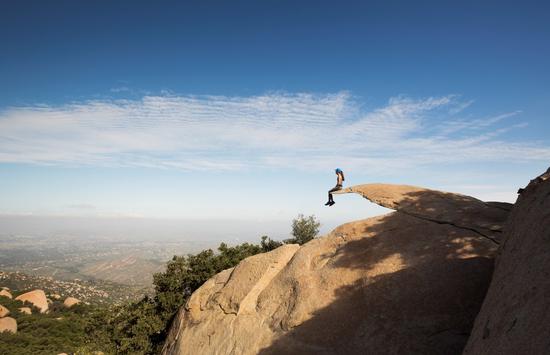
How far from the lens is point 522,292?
332 inches

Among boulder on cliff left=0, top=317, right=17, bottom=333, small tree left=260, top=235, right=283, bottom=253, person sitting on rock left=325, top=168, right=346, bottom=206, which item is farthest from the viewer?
boulder on cliff left=0, top=317, right=17, bottom=333

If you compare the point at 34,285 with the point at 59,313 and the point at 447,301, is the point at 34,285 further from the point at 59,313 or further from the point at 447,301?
the point at 447,301

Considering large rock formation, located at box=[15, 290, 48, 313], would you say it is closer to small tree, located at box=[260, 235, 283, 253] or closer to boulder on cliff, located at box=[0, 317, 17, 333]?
boulder on cliff, located at box=[0, 317, 17, 333]

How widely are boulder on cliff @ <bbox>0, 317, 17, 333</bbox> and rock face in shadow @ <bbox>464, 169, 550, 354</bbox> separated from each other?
320 feet

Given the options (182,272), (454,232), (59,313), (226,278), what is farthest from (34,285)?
(454,232)

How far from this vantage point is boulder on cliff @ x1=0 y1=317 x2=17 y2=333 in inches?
3024

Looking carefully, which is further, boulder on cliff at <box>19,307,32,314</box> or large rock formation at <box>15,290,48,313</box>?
large rock formation at <box>15,290,48,313</box>

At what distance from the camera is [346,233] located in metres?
21.6

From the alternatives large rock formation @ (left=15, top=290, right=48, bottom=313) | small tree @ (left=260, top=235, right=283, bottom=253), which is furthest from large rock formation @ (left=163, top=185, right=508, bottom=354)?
large rock formation @ (left=15, top=290, right=48, bottom=313)

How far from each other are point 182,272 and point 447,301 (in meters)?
27.9

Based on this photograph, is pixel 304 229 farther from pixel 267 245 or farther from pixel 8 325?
pixel 8 325

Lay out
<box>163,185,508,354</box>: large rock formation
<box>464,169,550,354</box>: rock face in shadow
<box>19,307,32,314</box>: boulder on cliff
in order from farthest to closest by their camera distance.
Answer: <box>19,307,32,314</box>: boulder on cliff → <box>163,185,508,354</box>: large rock formation → <box>464,169,550,354</box>: rock face in shadow

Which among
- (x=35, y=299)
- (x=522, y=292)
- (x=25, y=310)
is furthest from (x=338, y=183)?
(x=35, y=299)

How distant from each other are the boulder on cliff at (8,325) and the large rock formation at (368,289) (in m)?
77.5
